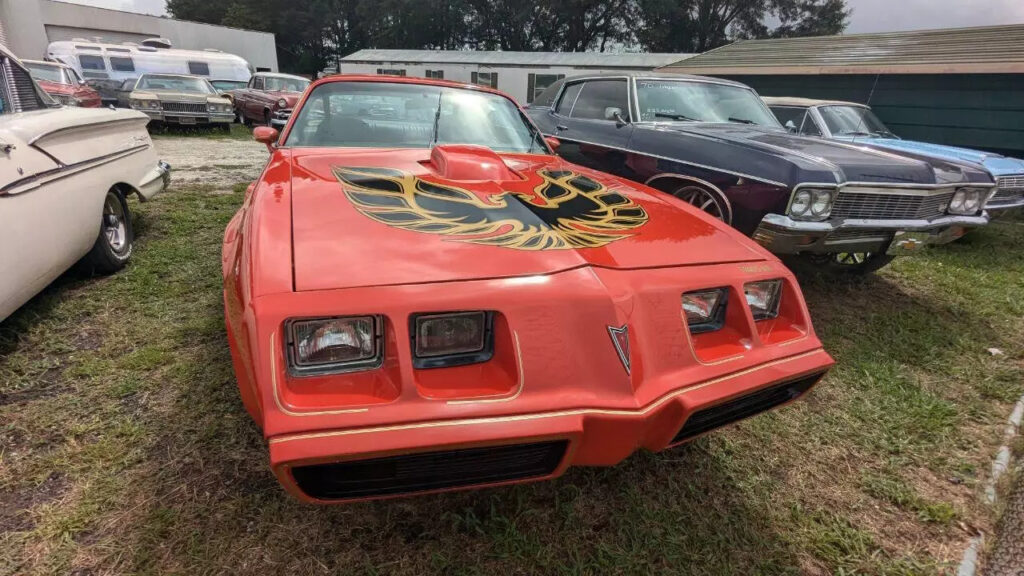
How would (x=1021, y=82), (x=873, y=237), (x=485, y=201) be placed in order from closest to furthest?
1. (x=485, y=201)
2. (x=873, y=237)
3. (x=1021, y=82)

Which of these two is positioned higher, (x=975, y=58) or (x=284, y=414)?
(x=975, y=58)

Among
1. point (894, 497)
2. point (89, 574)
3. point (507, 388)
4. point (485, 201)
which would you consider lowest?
point (894, 497)

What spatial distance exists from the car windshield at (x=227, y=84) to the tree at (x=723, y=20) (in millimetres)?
25930

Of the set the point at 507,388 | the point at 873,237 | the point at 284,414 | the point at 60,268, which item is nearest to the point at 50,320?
the point at 60,268

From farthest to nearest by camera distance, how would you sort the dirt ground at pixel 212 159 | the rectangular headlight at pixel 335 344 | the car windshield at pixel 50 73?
1. the car windshield at pixel 50 73
2. the dirt ground at pixel 212 159
3. the rectangular headlight at pixel 335 344

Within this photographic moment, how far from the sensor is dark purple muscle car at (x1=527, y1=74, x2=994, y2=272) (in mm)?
2939

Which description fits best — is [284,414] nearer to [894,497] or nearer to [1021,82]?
[894,497]

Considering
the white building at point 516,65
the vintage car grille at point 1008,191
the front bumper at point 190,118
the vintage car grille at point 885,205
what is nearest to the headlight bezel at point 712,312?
the vintage car grille at point 885,205

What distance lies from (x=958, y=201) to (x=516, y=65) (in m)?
21.0

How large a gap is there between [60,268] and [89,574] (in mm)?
1910

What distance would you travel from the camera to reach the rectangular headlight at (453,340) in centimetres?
128

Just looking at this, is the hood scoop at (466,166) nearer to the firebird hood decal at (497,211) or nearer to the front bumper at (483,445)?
the firebird hood decal at (497,211)

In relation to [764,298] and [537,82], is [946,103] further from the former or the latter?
[537,82]

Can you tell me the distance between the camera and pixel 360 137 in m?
2.57
